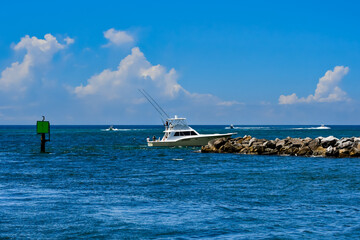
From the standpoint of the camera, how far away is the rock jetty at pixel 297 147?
44.1 m

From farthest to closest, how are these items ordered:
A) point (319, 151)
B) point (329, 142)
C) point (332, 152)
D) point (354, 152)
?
point (329, 142) < point (319, 151) < point (332, 152) < point (354, 152)

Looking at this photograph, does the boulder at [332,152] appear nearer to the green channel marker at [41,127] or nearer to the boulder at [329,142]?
the boulder at [329,142]

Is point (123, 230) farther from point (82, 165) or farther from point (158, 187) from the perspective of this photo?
point (82, 165)

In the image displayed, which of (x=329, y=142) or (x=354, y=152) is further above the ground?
(x=329, y=142)

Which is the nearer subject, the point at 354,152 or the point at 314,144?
the point at 354,152

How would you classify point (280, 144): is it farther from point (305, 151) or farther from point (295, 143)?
point (305, 151)

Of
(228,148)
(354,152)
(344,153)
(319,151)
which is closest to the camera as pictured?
(354,152)

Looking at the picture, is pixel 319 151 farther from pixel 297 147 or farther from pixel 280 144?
pixel 280 144

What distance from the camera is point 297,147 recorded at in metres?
48.0

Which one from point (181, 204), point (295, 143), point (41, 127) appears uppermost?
point (41, 127)

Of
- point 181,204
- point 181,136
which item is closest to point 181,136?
point 181,136

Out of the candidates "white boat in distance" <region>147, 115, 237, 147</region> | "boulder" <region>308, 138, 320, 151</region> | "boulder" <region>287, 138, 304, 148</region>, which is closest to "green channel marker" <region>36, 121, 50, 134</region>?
"white boat in distance" <region>147, 115, 237, 147</region>

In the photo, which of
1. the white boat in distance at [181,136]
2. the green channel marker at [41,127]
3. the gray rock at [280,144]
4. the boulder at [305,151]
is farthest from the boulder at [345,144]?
the green channel marker at [41,127]

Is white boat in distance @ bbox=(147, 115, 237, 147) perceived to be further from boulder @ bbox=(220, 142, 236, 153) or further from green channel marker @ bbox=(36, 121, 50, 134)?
green channel marker @ bbox=(36, 121, 50, 134)
